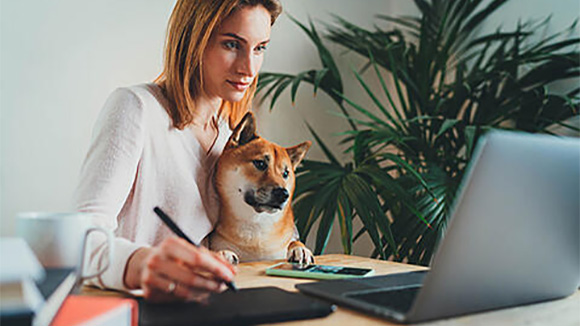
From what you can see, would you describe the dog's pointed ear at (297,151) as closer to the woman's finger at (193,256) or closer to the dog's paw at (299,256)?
the dog's paw at (299,256)

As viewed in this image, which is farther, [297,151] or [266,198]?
[297,151]

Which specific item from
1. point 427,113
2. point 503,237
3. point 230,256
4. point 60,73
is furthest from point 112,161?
point 427,113

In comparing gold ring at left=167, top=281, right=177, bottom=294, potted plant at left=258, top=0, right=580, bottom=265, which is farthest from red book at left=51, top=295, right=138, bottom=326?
potted plant at left=258, top=0, right=580, bottom=265

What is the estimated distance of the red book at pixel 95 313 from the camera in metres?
0.47

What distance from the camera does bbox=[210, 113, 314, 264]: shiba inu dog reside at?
1.14 m

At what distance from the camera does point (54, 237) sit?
1.98ft

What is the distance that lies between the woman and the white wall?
578mm

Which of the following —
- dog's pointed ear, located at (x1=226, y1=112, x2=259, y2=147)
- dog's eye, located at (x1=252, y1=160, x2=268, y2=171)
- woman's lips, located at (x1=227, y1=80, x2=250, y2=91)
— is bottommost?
dog's eye, located at (x1=252, y1=160, x2=268, y2=171)

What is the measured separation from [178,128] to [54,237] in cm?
58

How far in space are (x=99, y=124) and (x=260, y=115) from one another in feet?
3.79

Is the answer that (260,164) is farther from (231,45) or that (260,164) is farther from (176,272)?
(176,272)

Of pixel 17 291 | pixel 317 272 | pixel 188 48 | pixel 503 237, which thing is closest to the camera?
pixel 17 291

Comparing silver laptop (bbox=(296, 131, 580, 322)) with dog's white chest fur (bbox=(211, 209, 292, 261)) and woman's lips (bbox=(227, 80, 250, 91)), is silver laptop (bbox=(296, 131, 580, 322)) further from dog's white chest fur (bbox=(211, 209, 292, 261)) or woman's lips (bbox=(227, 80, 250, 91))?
woman's lips (bbox=(227, 80, 250, 91))

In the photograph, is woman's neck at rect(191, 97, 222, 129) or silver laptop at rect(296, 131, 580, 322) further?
woman's neck at rect(191, 97, 222, 129)
